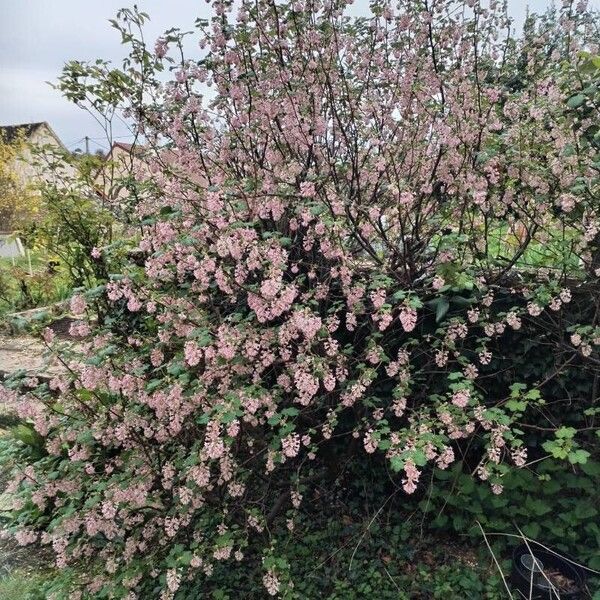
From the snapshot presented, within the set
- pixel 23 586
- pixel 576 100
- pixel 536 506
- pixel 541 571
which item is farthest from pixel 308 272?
pixel 23 586

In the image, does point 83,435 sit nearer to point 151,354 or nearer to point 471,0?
point 151,354

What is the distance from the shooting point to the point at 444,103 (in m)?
2.67

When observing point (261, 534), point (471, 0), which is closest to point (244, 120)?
point (471, 0)

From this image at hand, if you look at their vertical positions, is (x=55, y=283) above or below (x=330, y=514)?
above

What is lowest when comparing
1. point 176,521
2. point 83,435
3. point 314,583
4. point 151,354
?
point 314,583

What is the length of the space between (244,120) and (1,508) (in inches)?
121

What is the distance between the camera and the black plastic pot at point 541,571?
2355 mm

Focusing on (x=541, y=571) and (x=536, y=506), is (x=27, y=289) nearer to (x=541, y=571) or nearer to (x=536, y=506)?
(x=536, y=506)

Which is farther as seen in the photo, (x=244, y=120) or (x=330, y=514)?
(x=330, y=514)

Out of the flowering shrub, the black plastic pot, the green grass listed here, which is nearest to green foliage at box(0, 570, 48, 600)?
the flowering shrub

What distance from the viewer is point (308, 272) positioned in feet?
9.03

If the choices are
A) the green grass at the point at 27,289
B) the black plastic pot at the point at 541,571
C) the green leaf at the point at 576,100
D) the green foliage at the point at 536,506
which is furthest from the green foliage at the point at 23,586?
the green grass at the point at 27,289

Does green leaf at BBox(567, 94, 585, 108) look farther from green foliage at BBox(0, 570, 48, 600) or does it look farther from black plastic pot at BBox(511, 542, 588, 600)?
green foliage at BBox(0, 570, 48, 600)

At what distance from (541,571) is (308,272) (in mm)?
1818
